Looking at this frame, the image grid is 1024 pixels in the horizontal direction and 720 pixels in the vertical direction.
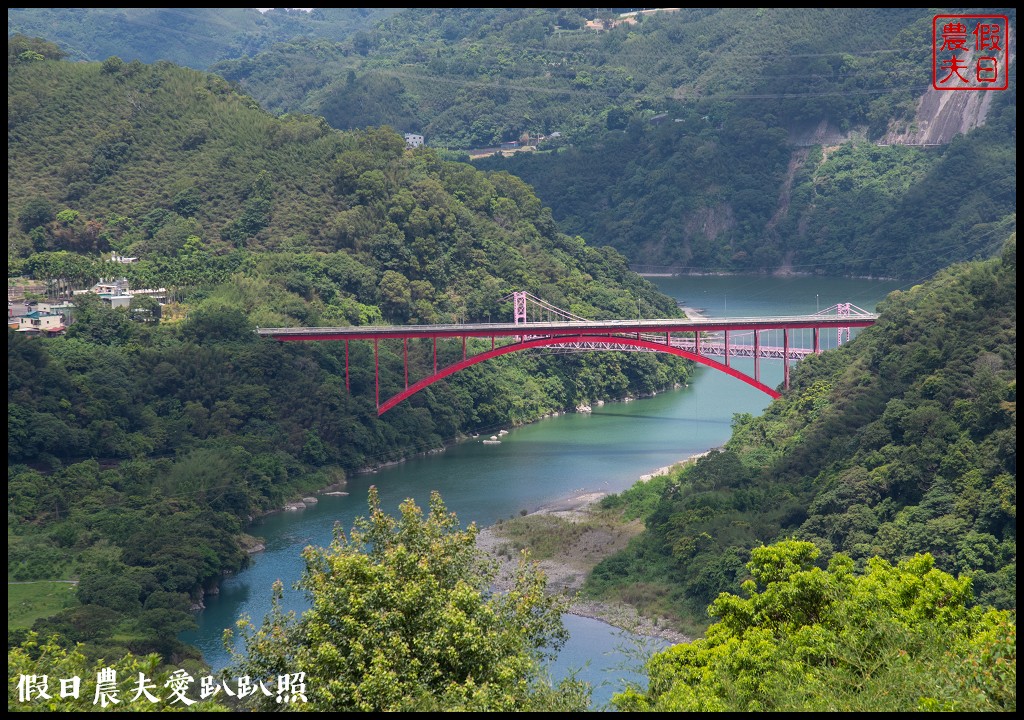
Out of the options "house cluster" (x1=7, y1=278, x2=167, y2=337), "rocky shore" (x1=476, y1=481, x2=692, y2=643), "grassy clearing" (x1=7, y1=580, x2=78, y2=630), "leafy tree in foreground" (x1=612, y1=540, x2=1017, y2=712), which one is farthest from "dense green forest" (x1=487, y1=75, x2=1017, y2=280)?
"leafy tree in foreground" (x1=612, y1=540, x2=1017, y2=712)

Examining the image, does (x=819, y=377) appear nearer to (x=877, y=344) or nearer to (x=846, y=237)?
(x=877, y=344)

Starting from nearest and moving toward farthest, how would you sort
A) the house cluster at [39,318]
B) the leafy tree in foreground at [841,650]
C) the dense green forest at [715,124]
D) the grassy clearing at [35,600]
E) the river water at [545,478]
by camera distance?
1. the leafy tree in foreground at [841,650]
2. the grassy clearing at [35,600]
3. the river water at [545,478]
4. the house cluster at [39,318]
5. the dense green forest at [715,124]

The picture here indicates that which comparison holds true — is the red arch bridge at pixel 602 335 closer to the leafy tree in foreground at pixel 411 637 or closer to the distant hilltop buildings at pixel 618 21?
the leafy tree in foreground at pixel 411 637

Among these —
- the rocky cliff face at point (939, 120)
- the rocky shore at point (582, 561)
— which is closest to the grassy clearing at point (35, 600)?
the rocky shore at point (582, 561)

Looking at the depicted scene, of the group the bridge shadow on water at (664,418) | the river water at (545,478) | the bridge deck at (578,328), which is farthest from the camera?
the bridge shadow on water at (664,418)

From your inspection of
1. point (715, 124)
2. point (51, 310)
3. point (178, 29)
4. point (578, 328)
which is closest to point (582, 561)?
point (578, 328)

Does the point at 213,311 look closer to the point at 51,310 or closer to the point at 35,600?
the point at 51,310

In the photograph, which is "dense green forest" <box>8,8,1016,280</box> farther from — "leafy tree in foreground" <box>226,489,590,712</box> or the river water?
"leafy tree in foreground" <box>226,489,590,712</box>
